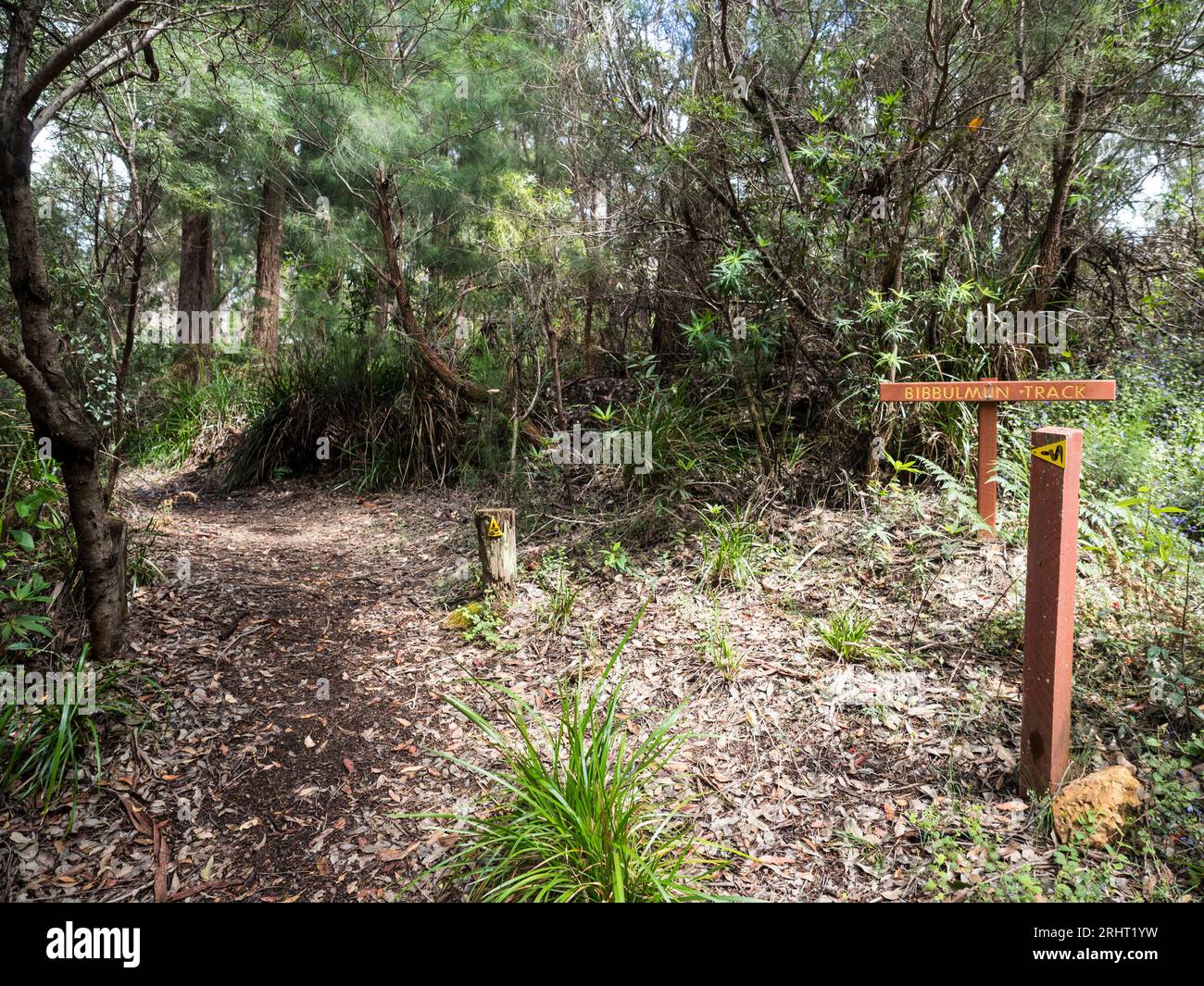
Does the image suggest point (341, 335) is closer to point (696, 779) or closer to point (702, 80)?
point (702, 80)

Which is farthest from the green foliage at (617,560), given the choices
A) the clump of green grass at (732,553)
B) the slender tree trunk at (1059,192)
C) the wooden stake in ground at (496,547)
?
the slender tree trunk at (1059,192)

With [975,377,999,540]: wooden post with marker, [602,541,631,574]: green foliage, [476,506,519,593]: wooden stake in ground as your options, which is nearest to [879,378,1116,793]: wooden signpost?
[975,377,999,540]: wooden post with marker

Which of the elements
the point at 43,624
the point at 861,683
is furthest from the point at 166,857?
the point at 861,683

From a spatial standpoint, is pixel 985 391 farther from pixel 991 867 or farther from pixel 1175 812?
pixel 991 867

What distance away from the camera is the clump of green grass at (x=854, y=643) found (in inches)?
129

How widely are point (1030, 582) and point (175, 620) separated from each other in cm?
402

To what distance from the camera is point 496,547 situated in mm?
4301
